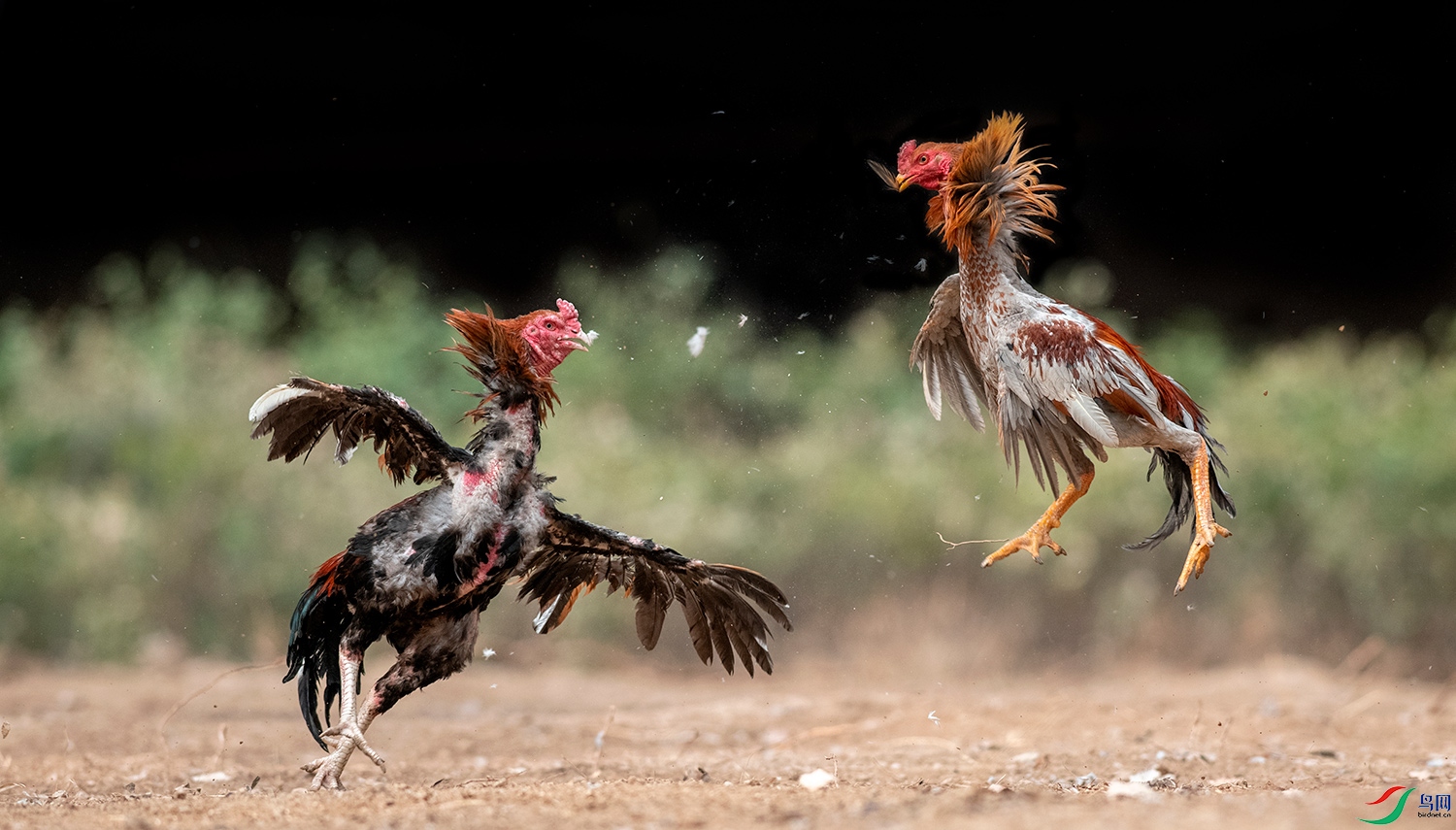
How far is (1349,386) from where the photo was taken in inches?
281

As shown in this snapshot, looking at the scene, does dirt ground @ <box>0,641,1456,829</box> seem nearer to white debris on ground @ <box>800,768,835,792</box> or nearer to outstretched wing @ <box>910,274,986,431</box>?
white debris on ground @ <box>800,768,835,792</box>

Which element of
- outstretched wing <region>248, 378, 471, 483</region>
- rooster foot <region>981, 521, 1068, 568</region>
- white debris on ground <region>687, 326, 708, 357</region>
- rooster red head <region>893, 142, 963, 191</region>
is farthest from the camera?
white debris on ground <region>687, 326, 708, 357</region>

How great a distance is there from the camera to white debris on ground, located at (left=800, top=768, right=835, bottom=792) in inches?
163

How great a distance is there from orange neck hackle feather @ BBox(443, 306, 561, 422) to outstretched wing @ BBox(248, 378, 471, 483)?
0.56 feet

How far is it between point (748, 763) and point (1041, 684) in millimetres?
2392

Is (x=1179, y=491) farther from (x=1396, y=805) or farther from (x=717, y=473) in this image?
(x=717, y=473)

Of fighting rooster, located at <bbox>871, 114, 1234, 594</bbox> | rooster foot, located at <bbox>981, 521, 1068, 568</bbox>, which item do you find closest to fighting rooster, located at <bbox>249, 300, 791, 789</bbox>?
rooster foot, located at <bbox>981, 521, 1068, 568</bbox>

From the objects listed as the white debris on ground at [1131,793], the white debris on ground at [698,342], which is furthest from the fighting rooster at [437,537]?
the white debris on ground at [698,342]

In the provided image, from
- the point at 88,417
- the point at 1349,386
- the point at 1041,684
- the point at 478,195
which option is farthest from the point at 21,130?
the point at 1349,386

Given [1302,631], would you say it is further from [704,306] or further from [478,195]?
[478,195]

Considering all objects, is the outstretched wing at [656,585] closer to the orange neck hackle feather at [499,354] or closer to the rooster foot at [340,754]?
the orange neck hackle feather at [499,354]

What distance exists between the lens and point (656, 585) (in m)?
4.12

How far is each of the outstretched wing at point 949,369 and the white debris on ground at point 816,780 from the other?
4.44ft

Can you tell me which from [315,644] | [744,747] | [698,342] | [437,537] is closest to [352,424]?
[437,537]
